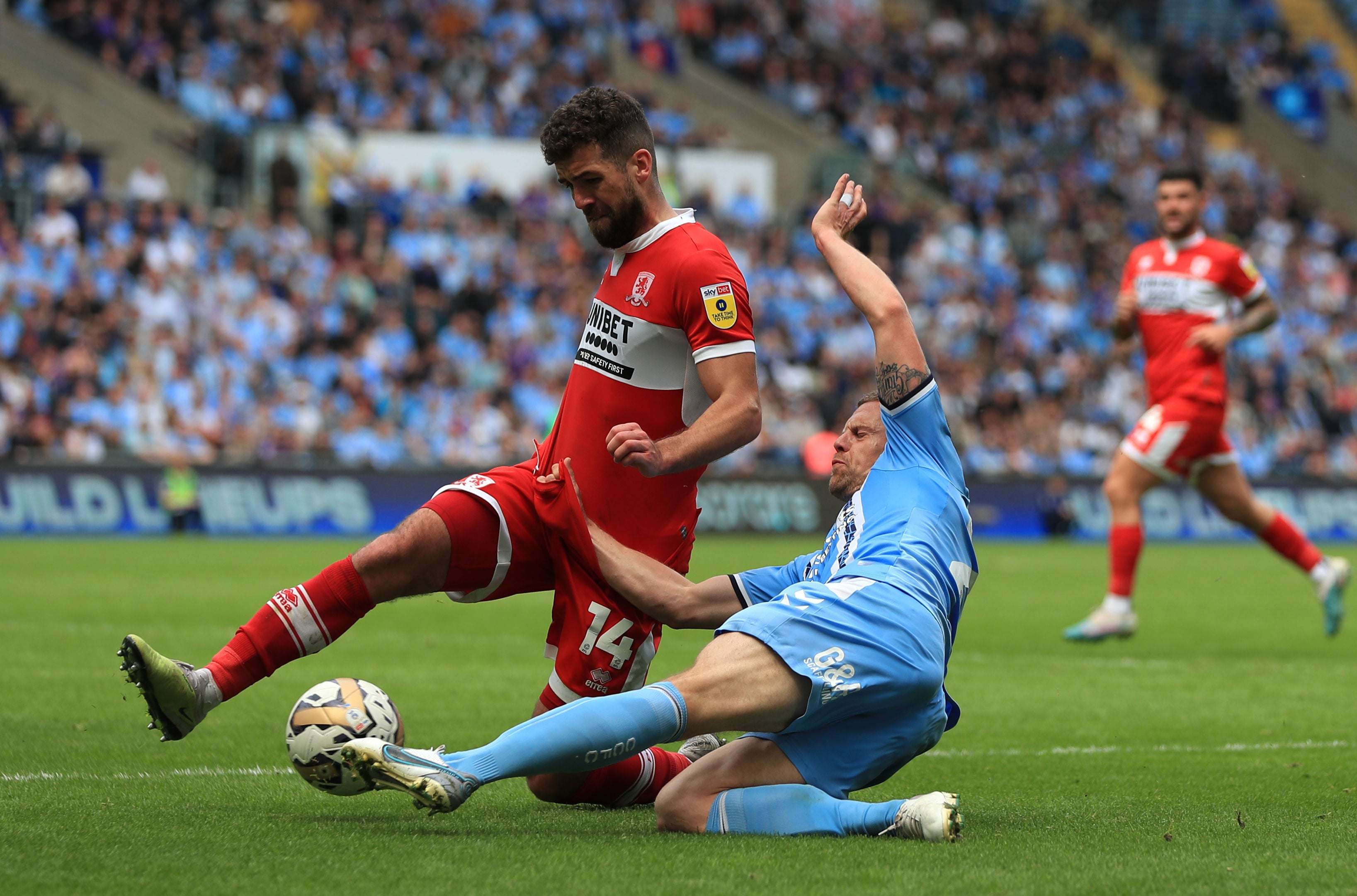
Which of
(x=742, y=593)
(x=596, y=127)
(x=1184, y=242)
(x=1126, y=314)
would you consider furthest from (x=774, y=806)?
(x=1184, y=242)

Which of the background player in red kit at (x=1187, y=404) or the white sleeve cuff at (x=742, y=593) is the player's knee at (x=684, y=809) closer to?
the white sleeve cuff at (x=742, y=593)

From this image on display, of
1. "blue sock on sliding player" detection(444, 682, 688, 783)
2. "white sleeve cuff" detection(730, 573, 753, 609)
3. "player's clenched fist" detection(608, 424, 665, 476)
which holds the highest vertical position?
Result: "player's clenched fist" detection(608, 424, 665, 476)

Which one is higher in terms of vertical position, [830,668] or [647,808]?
[830,668]

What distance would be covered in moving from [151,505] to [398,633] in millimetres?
11009

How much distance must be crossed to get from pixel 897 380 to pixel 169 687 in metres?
2.37

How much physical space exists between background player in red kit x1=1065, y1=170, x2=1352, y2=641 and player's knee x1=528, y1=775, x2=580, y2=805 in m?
6.07

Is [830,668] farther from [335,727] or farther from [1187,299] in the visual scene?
[1187,299]

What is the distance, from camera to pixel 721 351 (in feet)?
16.9

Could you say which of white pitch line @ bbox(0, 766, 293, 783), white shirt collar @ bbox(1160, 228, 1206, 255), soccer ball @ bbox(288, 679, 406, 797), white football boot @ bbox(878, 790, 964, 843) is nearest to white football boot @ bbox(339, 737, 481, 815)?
soccer ball @ bbox(288, 679, 406, 797)

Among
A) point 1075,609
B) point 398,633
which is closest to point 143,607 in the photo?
point 398,633

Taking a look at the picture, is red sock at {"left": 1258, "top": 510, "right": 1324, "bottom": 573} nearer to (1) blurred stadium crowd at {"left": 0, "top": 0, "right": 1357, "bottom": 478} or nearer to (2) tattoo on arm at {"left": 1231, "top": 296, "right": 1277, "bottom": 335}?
(2) tattoo on arm at {"left": 1231, "top": 296, "right": 1277, "bottom": 335}

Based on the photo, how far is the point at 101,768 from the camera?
5.60m

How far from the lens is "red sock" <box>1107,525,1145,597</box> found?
10461 millimetres

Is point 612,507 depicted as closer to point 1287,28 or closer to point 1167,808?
point 1167,808
